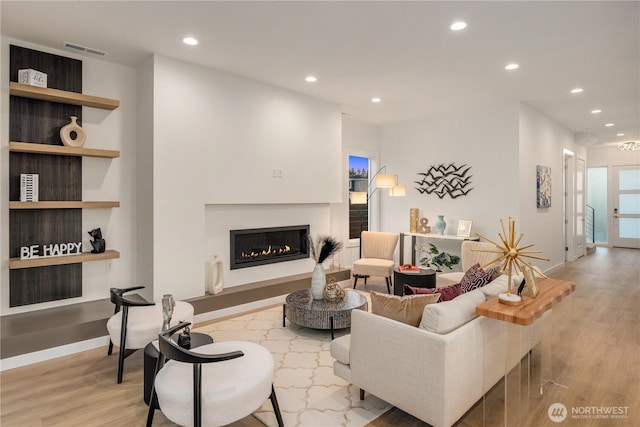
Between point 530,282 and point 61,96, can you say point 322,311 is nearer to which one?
point 530,282

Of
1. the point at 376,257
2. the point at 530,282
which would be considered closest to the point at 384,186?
the point at 376,257

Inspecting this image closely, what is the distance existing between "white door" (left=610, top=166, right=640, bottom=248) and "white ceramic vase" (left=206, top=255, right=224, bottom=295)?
10954 millimetres

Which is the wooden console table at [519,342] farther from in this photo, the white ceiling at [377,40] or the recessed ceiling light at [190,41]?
the recessed ceiling light at [190,41]

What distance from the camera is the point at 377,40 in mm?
3361

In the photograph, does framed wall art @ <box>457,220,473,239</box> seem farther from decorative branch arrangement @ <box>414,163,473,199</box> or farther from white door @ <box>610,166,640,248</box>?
white door @ <box>610,166,640,248</box>

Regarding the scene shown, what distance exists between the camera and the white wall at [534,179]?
18.1 feet

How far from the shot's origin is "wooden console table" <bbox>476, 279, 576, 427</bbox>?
2.09 metres

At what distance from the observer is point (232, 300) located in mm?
4301

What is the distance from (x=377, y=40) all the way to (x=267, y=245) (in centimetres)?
294

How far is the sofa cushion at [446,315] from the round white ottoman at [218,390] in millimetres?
946

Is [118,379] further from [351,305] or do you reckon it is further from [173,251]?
[351,305]

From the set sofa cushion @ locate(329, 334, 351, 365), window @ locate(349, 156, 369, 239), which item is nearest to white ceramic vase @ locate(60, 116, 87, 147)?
sofa cushion @ locate(329, 334, 351, 365)

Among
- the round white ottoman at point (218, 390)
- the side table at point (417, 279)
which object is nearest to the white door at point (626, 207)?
the side table at point (417, 279)

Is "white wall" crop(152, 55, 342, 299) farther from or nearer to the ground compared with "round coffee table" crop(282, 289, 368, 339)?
farther from the ground
